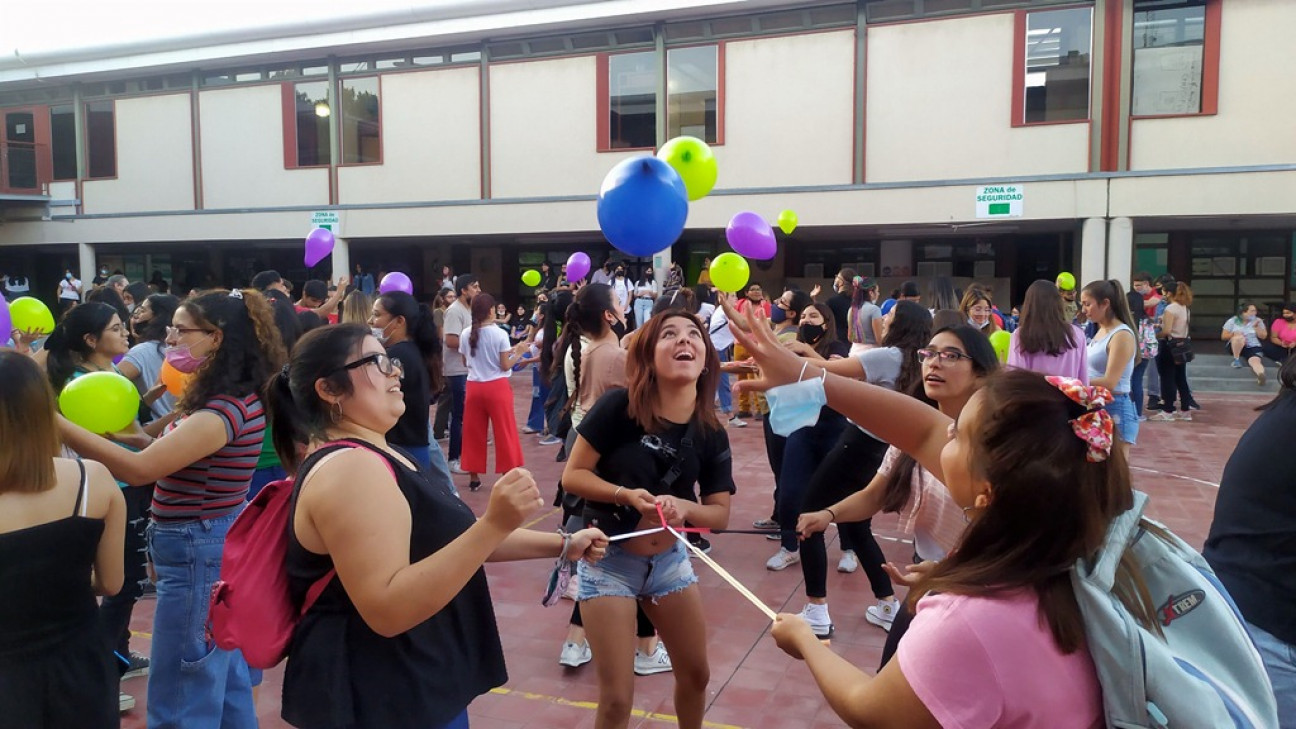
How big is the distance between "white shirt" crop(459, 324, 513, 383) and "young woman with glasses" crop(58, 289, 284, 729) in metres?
4.20

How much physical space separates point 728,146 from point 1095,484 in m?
16.0

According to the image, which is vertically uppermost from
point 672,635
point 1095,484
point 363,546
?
point 1095,484

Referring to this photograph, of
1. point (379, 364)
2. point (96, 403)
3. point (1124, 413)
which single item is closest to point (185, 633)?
point (96, 403)

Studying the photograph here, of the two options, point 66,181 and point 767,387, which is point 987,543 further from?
point 66,181

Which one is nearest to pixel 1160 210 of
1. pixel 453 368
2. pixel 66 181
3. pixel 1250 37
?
pixel 1250 37

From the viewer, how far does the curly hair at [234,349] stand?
9.97ft

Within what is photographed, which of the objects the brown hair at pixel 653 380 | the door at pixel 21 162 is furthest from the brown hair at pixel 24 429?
the door at pixel 21 162

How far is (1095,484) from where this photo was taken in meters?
1.51

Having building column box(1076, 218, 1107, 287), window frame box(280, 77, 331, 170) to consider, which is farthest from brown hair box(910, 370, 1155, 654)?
window frame box(280, 77, 331, 170)

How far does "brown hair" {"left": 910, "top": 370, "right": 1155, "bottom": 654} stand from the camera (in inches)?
58.3

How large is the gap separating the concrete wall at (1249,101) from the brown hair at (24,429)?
1629cm

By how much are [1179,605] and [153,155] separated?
23821 millimetres

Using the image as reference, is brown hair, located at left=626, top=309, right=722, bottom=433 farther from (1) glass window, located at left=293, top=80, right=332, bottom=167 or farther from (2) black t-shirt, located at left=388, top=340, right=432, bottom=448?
(1) glass window, located at left=293, top=80, right=332, bottom=167

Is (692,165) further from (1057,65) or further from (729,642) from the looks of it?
(1057,65)
